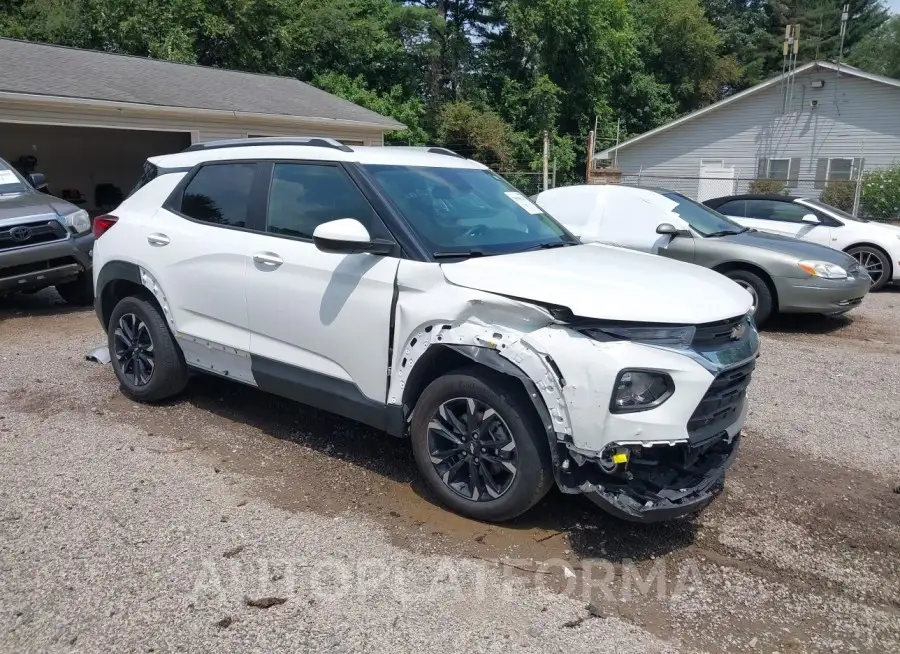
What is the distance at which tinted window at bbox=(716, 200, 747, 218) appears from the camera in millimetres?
11109

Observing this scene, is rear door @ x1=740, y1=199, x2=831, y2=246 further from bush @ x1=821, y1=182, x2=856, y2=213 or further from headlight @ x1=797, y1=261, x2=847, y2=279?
bush @ x1=821, y1=182, x2=856, y2=213

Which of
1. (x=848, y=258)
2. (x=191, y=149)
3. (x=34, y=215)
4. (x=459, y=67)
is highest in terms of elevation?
(x=459, y=67)

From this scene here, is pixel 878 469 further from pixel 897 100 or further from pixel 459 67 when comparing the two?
pixel 459 67

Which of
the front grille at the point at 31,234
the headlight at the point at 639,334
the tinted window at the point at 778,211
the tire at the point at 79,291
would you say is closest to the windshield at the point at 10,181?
the front grille at the point at 31,234

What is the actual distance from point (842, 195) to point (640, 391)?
1906cm

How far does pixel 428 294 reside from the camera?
3.64 meters

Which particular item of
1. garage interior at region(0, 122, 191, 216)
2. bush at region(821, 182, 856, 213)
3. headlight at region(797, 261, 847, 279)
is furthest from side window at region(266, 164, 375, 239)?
bush at region(821, 182, 856, 213)

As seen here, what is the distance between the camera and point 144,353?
5.18 meters

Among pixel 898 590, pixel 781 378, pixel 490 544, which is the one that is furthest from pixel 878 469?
pixel 490 544

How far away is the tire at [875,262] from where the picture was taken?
1091 cm

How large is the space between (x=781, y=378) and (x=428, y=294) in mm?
4118

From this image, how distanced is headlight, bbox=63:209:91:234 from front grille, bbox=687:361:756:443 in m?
7.42

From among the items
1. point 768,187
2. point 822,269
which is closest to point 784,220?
point 822,269

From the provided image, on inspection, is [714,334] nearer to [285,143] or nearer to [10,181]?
[285,143]
